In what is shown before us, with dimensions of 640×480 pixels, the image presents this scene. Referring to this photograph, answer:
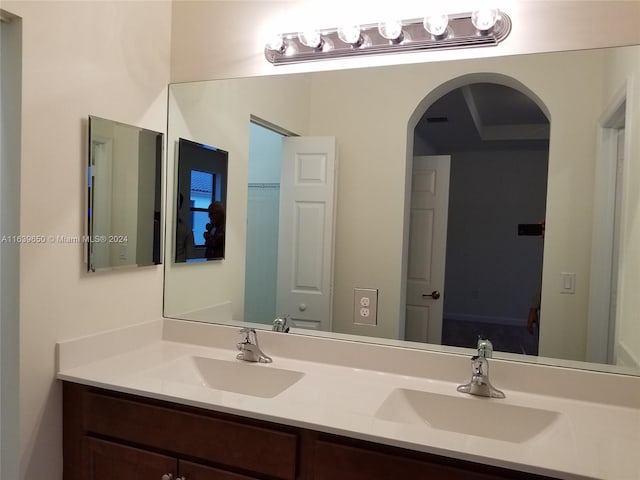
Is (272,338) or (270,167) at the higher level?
(270,167)

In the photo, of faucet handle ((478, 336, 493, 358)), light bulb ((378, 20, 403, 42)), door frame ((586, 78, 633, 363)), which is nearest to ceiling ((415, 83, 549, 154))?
door frame ((586, 78, 633, 363))

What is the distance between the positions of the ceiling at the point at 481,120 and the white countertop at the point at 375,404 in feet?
2.64

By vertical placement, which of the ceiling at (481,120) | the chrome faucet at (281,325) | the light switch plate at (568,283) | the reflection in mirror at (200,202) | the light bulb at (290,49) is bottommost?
the chrome faucet at (281,325)

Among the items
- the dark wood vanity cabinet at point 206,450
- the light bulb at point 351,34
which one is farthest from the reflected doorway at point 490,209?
the dark wood vanity cabinet at point 206,450

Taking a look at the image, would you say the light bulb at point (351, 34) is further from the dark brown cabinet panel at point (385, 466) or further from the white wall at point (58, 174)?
the dark brown cabinet panel at point (385, 466)

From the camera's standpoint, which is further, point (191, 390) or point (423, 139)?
point (423, 139)

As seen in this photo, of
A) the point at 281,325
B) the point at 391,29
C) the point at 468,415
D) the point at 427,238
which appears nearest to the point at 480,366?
the point at 468,415

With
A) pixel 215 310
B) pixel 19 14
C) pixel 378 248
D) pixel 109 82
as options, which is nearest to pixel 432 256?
pixel 378 248

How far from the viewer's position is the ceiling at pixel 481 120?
1.56 meters

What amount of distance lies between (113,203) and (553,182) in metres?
1.50

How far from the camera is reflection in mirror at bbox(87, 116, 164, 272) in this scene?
5.00 feet

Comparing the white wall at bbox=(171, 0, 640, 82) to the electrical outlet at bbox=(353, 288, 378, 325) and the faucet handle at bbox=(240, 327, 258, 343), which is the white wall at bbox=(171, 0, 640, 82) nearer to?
the electrical outlet at bbox=(353, 288, 378, 325)

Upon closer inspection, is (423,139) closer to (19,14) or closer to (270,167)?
(270,167)

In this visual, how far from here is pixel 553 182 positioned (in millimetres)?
1475
